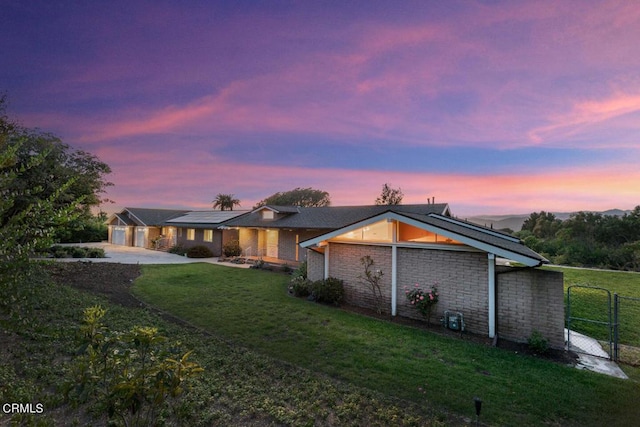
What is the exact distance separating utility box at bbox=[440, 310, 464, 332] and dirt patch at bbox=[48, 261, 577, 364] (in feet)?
0.44

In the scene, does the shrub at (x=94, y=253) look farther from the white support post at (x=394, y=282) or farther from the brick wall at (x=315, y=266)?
the white support post at (x=394, y=282)

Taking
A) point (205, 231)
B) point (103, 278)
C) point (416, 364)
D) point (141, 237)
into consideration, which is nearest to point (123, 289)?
point (103, 278)

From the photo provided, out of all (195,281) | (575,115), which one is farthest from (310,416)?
(575,115)

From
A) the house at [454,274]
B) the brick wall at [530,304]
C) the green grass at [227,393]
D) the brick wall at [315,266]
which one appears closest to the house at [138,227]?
the brick wall at [315,266]

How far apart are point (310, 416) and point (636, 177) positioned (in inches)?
932

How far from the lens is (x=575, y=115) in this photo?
11711mm

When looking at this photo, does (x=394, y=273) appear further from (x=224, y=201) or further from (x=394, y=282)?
(x=224, y=201)

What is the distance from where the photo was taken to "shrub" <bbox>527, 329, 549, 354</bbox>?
21.2 feet

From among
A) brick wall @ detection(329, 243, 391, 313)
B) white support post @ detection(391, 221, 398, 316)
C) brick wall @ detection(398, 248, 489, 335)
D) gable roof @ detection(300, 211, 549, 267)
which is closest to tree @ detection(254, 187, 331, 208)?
brick wall @ detection(329, 243, 391, 313)

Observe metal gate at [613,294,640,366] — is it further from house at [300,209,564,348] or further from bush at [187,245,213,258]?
bush at [187,245,213,258]

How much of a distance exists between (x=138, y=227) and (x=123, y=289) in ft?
74.5

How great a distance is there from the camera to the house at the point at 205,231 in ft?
77.7

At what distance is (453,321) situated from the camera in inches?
307

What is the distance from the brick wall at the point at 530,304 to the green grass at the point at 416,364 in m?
0.96
